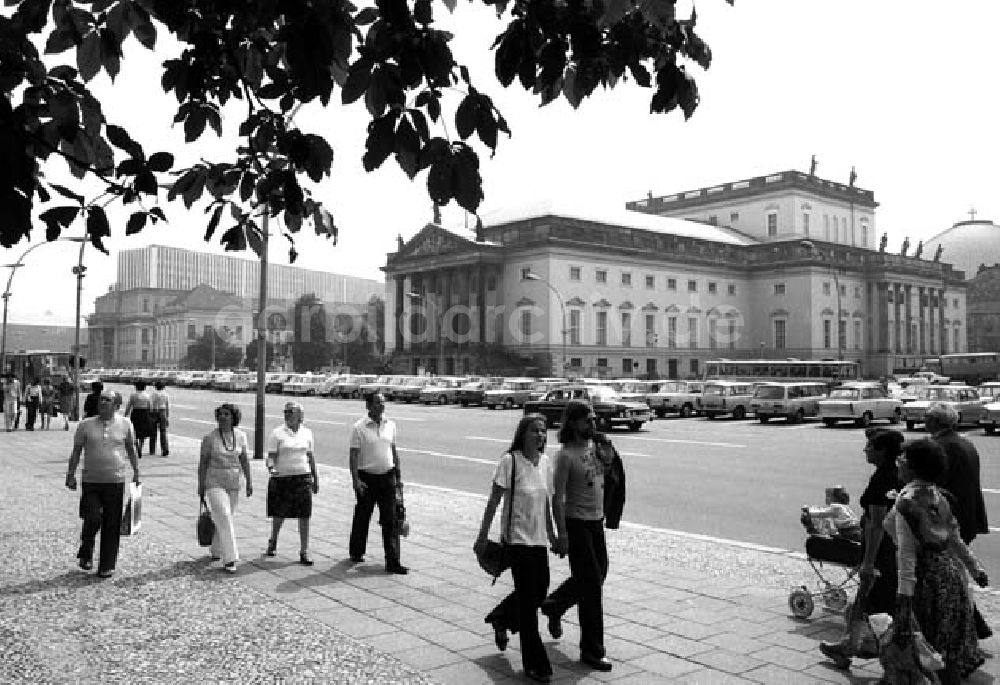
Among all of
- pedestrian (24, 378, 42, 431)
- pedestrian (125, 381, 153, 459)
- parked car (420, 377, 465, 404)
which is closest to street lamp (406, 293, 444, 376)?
parked car (420, 377, 465, 404)

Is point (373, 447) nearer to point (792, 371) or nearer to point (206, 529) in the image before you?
point (206, 529)

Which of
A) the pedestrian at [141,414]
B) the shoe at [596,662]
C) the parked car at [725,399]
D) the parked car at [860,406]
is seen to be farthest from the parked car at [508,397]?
the shoe at [596,662]

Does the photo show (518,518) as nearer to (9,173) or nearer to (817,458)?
(9,173)


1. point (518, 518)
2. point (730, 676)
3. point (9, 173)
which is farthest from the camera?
point (518, 518)

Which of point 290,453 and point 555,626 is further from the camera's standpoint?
point 290,453

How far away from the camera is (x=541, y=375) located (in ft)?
252

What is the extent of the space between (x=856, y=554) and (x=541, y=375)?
6985 cm

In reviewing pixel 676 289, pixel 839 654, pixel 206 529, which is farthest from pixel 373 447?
pixel 676 289

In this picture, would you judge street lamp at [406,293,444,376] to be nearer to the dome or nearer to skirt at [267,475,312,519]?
skirt at [267,475,312,519]

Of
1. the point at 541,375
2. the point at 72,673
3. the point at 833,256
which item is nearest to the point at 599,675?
the point at 72,673

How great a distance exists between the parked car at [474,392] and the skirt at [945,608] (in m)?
43.5

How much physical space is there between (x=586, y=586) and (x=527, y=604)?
460 mm

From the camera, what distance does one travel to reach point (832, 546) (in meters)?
7.09

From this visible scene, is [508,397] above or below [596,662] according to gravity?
above
